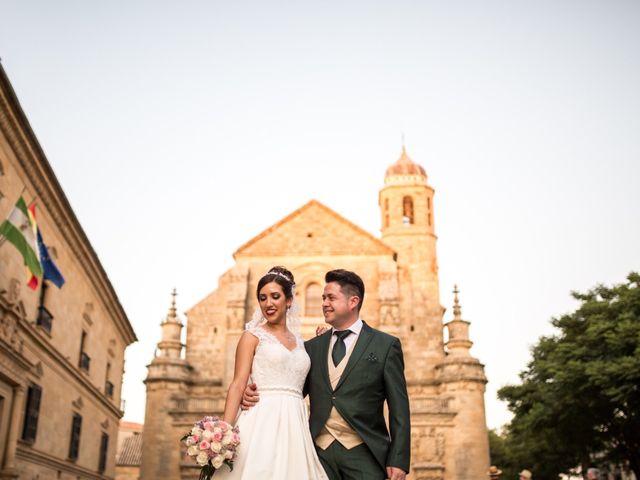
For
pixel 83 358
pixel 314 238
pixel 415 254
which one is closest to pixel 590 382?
pixel 415 254

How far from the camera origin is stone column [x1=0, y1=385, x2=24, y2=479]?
1366 centimetres

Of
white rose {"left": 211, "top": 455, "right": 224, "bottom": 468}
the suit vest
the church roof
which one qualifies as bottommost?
white rose {"left": 211, "top": 455, "right": 224, "bottom": 468}

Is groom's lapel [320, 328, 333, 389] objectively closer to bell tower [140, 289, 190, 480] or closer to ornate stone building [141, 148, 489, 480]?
ornate stone building [141, 148, 489, 480]

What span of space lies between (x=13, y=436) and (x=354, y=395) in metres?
11.6

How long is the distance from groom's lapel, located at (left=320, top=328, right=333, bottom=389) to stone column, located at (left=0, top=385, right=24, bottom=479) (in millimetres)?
11092

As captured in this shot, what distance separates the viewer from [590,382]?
833 inches

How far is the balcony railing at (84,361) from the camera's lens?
2034 centimetres

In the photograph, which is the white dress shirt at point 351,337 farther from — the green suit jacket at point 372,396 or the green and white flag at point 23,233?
the green and white flag at point 23,233

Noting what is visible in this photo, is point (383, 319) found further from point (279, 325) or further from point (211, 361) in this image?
point (279, 325)

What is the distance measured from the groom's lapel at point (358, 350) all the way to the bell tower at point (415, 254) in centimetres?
2480

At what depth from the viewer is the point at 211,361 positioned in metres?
29.5

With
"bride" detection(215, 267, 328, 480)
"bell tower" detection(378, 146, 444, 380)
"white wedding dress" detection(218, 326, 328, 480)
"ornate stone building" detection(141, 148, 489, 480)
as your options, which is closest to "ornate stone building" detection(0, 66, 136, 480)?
"ornate stone building" detection(141, 148, 489, 480)

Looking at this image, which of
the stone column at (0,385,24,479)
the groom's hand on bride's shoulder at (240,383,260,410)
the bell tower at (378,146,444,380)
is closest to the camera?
the groom's hand on bride's shoulder at (240,383,260,410)

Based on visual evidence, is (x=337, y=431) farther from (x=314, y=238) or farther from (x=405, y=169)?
(x=405, y=169)
